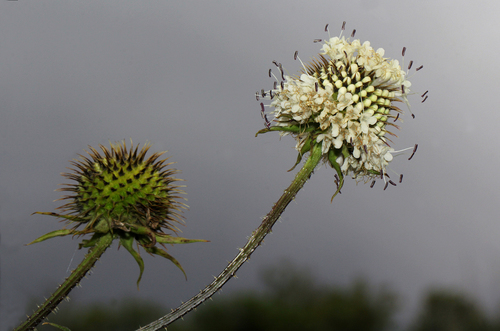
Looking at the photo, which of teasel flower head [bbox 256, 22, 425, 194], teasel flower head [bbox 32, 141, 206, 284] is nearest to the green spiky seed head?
teasel flower head [bbox 32, 141, 206, 284]

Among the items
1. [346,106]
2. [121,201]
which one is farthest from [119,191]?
[346,106]

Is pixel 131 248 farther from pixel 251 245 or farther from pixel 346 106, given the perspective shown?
pixel 346 106

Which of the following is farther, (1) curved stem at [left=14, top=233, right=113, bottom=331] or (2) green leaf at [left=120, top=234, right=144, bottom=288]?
(2) green leaf at [left=120, top=234, right=144, bottom=288]

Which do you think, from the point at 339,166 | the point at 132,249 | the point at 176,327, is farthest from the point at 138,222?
the point at 176,327

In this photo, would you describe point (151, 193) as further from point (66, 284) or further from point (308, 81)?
point (308, 81)

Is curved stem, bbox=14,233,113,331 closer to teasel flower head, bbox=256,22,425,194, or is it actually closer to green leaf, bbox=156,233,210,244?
green leaf, bbox=156,233,210,244
